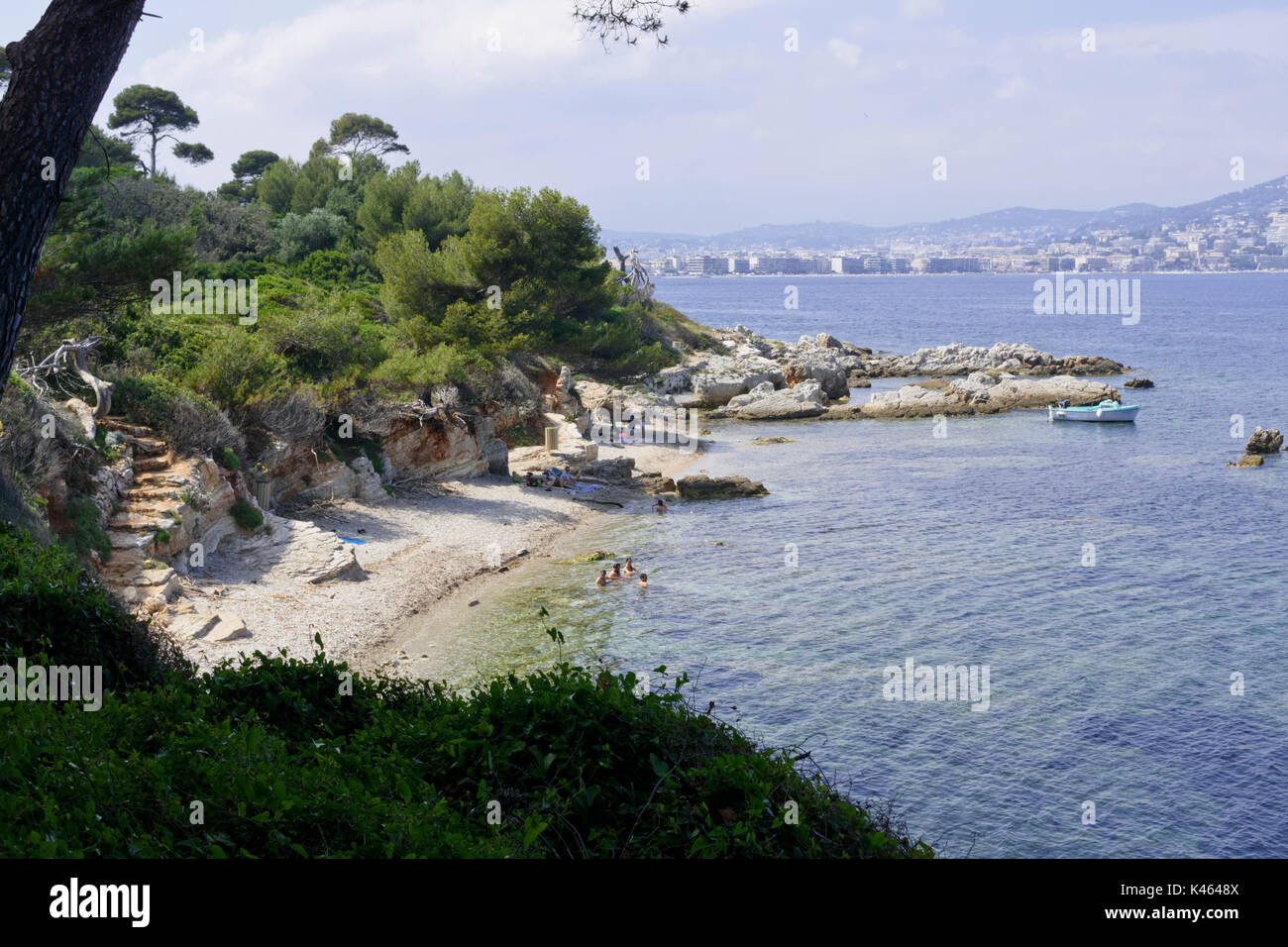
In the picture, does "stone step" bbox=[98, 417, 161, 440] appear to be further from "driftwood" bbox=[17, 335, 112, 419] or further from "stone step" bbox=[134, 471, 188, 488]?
"stone step" bbox=[134, 471, 188, 488]

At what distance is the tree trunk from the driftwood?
673 inches

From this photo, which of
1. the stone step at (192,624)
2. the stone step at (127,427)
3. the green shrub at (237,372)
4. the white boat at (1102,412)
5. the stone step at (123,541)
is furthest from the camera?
the white boat at (1102,412)

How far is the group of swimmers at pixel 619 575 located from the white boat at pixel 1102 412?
35.3 m

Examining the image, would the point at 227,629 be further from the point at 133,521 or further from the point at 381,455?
the point at 381,455

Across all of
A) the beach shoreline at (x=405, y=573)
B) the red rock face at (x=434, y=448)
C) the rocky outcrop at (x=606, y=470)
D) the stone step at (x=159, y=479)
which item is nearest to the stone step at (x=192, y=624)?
the beach shoreline at (x=405, y=573)

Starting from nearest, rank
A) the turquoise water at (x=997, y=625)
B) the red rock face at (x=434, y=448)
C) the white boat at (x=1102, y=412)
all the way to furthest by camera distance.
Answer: the turquoise water at (x=997, y=625) < the red rock face at (x=434, y=448) < the white boat at (x=1102, y=412)

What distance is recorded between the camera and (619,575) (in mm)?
26281

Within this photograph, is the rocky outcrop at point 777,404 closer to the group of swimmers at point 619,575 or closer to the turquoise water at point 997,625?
the turquoise water at point 997,625

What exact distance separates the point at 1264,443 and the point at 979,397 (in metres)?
18.7

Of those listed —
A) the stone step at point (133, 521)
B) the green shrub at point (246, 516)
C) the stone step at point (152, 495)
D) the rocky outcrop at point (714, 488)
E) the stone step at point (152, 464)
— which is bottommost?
the rocky outcrop at point (714, 488)

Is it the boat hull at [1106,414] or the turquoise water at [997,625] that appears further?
the boat hull at [1106,414]

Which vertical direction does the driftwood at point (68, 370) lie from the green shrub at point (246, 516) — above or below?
above

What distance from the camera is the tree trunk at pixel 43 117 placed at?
238 inches
